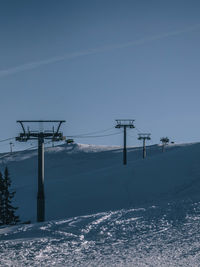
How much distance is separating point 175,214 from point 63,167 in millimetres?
79005

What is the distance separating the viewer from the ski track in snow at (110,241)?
8.87 meters

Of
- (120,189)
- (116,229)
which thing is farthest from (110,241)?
(120,189)

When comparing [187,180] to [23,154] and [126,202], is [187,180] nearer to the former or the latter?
[126,202]

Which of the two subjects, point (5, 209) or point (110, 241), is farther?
point (5, 209)

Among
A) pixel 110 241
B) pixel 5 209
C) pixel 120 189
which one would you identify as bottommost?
pixel 5 209

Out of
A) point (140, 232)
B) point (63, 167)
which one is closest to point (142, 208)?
point (140, 232)

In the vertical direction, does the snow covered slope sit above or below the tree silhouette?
above

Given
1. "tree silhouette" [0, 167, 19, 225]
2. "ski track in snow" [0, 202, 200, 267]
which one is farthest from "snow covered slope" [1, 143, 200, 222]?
"ski track in snow" [0, 202, 200, 267]

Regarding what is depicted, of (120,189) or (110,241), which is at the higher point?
(110,241)

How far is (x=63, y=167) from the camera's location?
92062 millimetres

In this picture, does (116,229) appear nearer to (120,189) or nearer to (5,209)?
(120,189)

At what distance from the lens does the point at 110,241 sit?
10641 mm

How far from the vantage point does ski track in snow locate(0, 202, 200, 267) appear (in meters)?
8.87

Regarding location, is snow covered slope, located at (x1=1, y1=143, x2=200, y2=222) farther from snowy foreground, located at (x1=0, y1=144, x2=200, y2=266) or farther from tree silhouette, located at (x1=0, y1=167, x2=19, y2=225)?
tree silhouette, located at (x1=0, y1=167, x2=19, y2=225)
